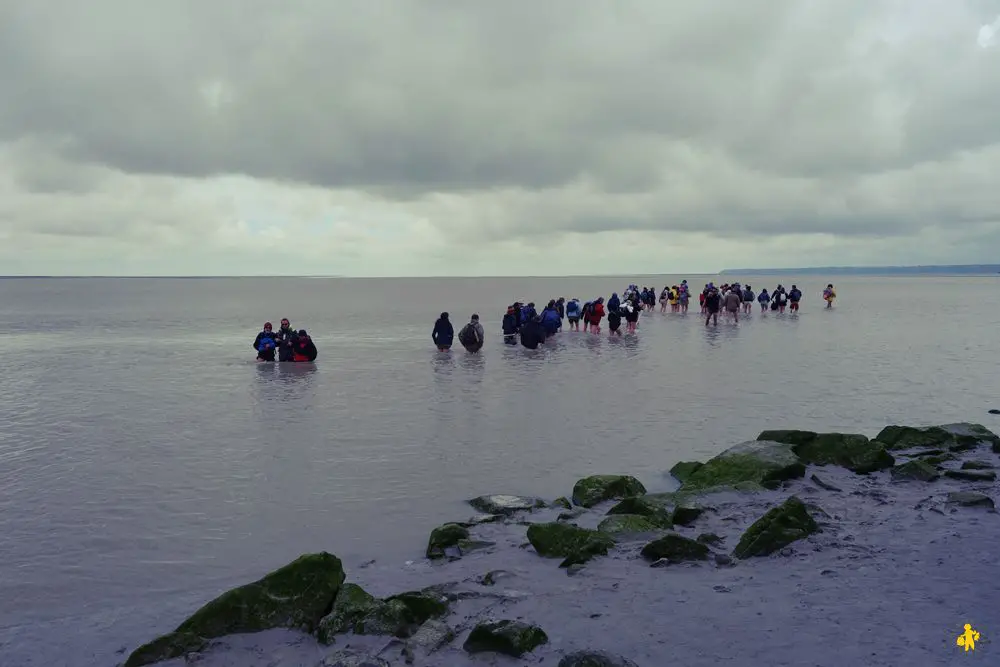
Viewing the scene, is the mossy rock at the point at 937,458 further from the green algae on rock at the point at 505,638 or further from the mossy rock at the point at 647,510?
the green algae on rock at the point at 505,638

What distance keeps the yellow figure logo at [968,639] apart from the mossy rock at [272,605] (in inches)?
230

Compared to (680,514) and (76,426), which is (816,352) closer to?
(680,514)

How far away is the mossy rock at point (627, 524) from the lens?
380 inches

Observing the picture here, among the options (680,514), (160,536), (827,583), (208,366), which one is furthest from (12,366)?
(827,583)

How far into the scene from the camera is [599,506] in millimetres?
11180

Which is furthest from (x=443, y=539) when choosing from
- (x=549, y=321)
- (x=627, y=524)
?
(x=549, y=321)

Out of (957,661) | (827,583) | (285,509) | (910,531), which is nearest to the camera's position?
(957,661)

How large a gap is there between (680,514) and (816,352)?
76.2ft

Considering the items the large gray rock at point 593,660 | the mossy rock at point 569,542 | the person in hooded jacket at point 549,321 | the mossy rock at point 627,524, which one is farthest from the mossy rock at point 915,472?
the person in hooded jacket at point 549,321

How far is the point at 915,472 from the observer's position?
39.3 feet

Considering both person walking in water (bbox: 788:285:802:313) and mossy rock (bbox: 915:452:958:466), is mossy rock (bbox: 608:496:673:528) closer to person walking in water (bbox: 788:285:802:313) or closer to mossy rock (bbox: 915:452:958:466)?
mossy rock (bbox: 915:452:958:466)

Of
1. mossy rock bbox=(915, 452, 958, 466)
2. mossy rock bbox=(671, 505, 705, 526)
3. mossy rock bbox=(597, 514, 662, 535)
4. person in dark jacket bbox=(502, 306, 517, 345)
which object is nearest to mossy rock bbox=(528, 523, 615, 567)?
mossy rock bbox=(597, 514, 662, 535)

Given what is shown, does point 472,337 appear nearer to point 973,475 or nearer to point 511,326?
point 511,326

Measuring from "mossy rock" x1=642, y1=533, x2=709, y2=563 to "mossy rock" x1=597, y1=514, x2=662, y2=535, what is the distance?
2.72ft
